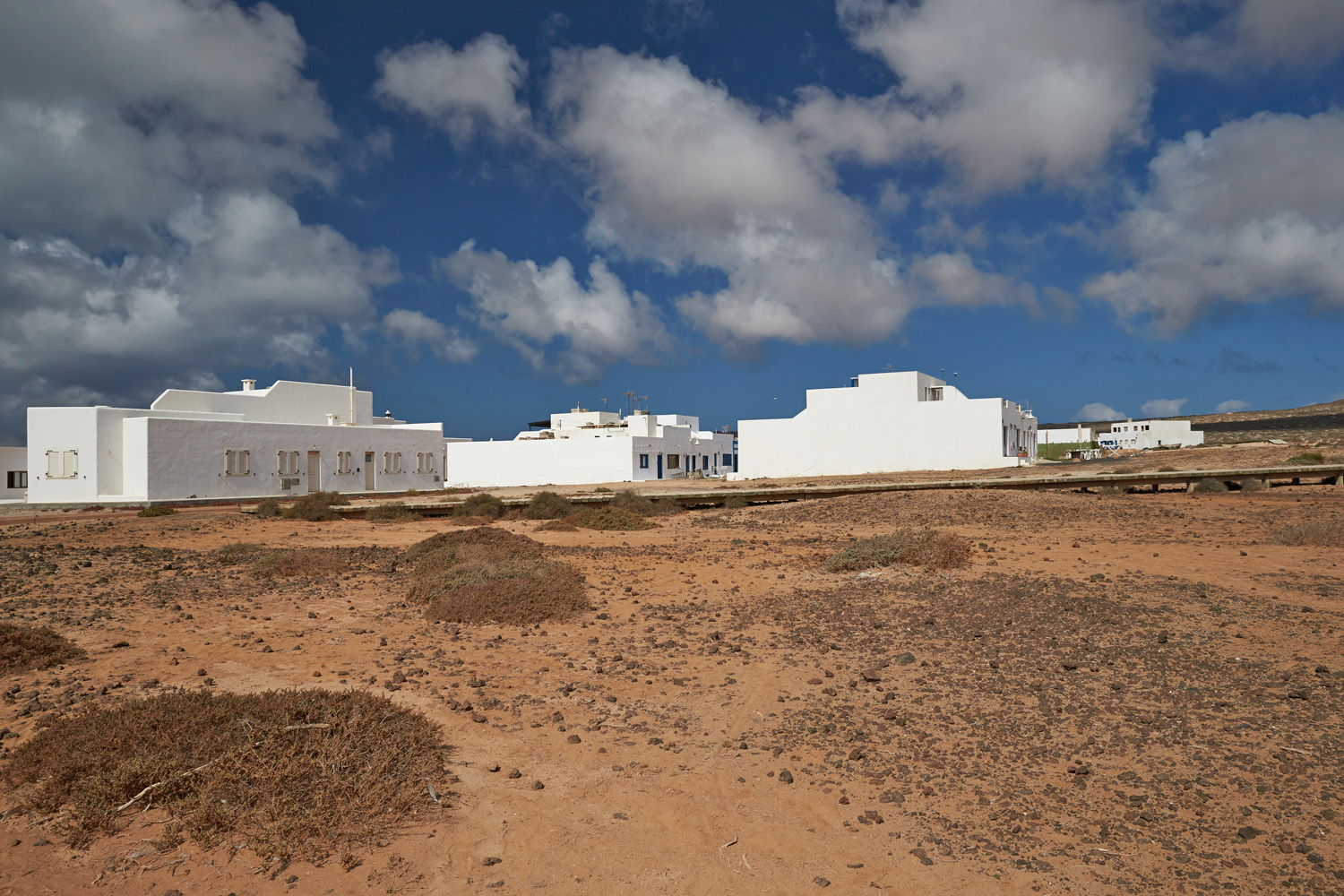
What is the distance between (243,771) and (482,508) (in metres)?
21.6

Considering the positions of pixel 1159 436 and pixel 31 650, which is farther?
pixel 1159 436

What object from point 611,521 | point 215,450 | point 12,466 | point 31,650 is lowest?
point 31,650

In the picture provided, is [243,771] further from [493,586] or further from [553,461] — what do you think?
[553,461]

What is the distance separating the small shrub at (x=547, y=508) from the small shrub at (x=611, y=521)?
9.07 ft

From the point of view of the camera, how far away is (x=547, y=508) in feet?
81.8

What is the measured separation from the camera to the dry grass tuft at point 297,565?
12.6 metres

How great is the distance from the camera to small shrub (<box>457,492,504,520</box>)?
25312mm

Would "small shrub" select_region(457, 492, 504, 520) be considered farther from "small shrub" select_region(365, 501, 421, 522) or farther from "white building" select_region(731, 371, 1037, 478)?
"white building" select_region(731, 371, 1037, 478)

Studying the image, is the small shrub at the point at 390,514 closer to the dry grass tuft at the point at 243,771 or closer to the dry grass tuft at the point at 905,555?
the dry grass tuft at the point at 905,555

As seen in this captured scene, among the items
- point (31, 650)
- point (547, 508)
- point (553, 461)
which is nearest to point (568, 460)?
point (553, 461)

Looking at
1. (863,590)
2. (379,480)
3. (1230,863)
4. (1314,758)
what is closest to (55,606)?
(863,590)

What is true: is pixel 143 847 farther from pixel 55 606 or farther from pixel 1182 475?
pixel 1182 475

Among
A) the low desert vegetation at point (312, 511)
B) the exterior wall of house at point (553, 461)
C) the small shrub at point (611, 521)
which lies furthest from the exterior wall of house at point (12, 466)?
the small shrub at point (611, 521)

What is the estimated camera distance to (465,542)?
14.2 meters
